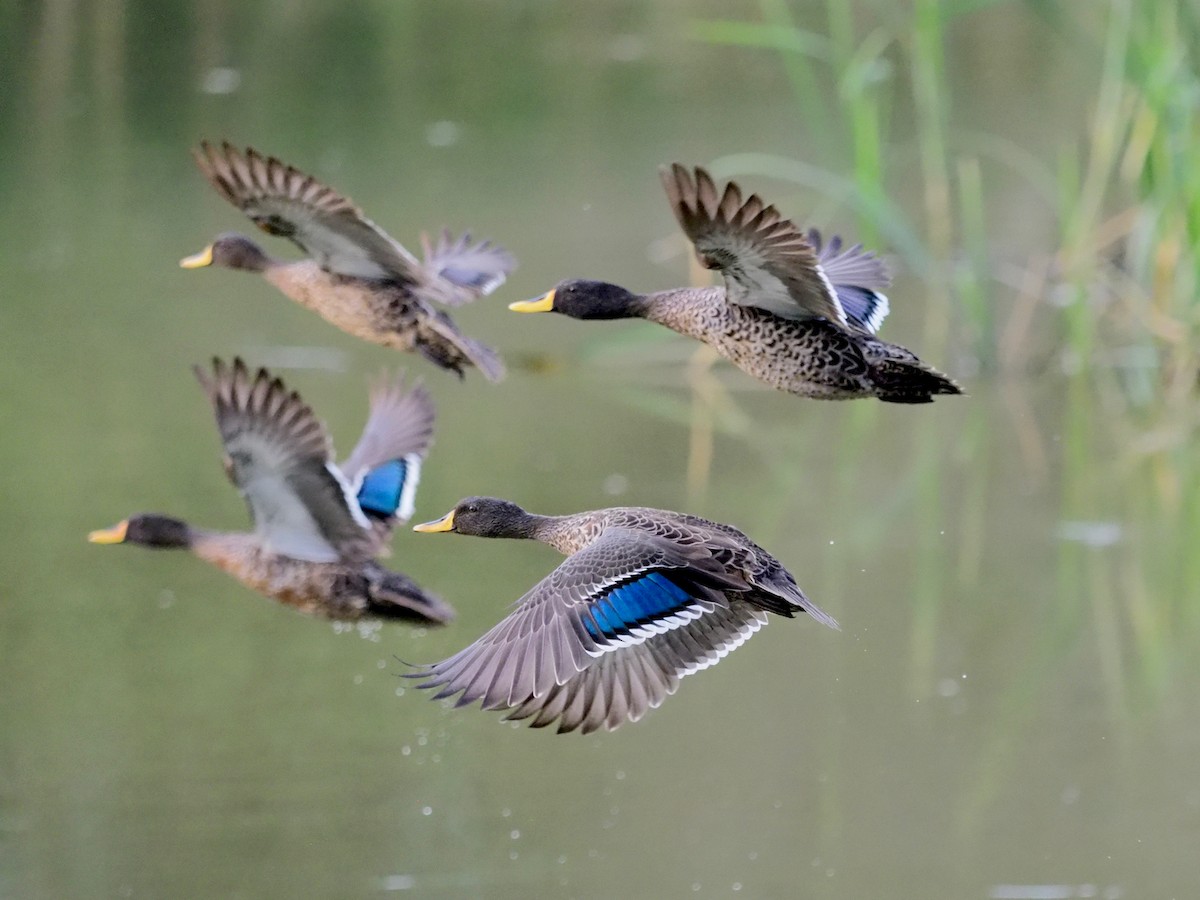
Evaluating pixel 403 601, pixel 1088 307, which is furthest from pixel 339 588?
pixel 1088 307

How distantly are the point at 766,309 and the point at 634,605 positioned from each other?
39.4 inches

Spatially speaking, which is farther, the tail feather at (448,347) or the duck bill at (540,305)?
the tail feather at (448,347)

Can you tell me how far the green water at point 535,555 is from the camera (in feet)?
27.2

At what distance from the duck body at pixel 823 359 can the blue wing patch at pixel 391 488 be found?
1.49 m

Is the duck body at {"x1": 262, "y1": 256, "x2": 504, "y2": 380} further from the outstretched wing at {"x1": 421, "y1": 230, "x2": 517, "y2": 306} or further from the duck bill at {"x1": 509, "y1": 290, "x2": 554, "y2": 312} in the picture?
the outstretched wing at {"x1": 421, "y1": 230, "x2": 517, "y2": 306}

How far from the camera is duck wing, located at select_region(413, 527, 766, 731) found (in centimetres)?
420

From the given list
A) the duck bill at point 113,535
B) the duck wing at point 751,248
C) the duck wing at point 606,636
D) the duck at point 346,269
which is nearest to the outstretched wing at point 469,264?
the duck at point 346,269

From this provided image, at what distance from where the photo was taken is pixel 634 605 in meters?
4.36

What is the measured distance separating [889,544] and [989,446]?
164cm

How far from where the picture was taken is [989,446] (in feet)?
42.5

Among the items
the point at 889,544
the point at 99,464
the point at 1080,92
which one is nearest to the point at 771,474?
the point at 889,544

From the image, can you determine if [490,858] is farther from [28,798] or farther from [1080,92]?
[1080,92]

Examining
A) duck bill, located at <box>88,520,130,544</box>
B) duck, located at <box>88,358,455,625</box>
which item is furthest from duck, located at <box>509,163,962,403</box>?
duck bill, located at <box>88,520,130,544</box>

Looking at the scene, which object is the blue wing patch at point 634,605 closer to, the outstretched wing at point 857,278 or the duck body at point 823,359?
the duck body at point 823,359
